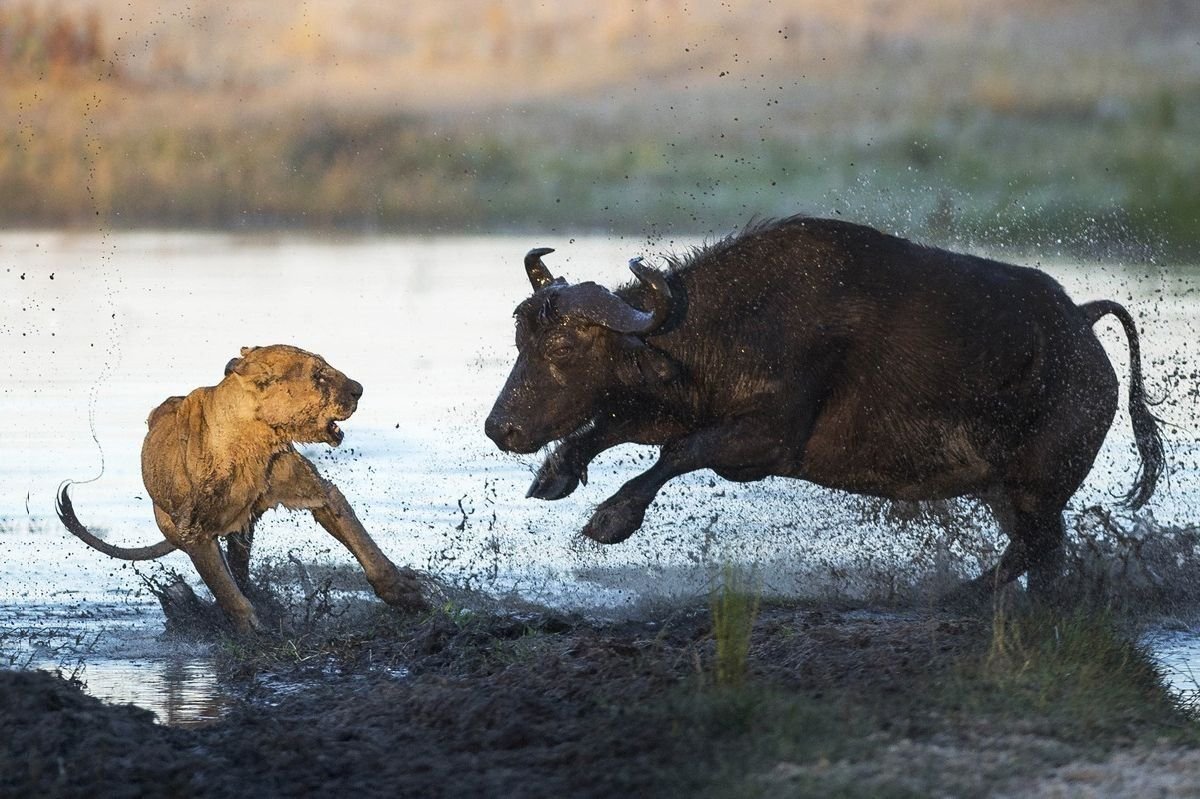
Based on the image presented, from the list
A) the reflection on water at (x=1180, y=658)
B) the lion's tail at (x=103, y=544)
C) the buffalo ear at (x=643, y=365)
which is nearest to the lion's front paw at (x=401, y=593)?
the lion's tail at (x=103, y=544)

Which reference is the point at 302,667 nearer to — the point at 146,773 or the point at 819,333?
the point at 146,773

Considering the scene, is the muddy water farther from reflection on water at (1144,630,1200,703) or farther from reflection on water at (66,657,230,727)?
reflection on water at (1144,630,1200,703)

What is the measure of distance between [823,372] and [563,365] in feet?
4.06

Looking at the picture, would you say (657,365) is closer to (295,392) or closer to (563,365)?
(563,365)

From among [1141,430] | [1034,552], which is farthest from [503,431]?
[1141,430]

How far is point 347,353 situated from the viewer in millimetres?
21438

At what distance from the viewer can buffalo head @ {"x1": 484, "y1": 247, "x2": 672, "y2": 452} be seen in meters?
9.93

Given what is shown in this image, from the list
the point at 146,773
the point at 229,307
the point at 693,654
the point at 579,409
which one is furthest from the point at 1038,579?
the point at 229,307

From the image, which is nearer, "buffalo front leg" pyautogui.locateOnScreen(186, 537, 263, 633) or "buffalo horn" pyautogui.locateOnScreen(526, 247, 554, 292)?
"buffalo front leg" pyautogui.locateOnScreen(186, 537, 263, 633)

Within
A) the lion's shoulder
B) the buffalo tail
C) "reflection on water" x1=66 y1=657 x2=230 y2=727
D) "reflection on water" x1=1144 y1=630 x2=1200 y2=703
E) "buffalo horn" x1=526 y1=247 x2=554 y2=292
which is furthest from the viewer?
the buffalo tail

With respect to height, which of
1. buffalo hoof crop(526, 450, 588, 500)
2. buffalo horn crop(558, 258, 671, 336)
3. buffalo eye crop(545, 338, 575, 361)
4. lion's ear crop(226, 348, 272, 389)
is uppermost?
buffalo horn crop(558, 258, 671, 336)

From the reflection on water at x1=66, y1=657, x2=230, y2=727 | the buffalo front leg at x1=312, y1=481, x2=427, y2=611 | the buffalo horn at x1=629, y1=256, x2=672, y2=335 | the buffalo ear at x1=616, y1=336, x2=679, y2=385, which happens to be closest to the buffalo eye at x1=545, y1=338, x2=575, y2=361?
the buffalo ear at x1=616, y1=336, x2=679, y2=385

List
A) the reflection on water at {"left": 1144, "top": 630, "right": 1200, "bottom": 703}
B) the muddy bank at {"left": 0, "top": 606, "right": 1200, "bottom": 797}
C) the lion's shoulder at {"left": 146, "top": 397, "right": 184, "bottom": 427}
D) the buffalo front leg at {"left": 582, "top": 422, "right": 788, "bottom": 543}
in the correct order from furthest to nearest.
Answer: the lion's shoulder at {"left": 146, "top": 397, "right": 184, "bottom": 427}, the buffalo front leg at {"left": 582, "top": 422, "right": 788, "bottom": 543}, the reflection on water at {"left": 1144, "top": 630, "right": 1200, "bottom": 703}, the muddy bank at {"left": 0, "top": 606, "right": 1200, "bottom": 797}

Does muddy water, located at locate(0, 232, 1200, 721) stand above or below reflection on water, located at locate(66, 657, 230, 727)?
above
